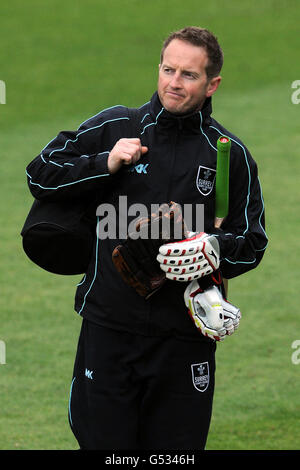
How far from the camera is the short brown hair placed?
3682 millimetres

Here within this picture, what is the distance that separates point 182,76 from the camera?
3.66 metres

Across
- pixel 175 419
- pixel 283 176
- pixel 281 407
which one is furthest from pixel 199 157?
pixel 283 176

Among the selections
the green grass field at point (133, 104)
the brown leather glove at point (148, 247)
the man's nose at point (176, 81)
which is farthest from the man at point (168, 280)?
the green grass field at point (133, 104)

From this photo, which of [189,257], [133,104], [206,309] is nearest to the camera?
[189,257]

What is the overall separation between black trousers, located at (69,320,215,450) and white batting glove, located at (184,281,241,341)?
0.15 metres

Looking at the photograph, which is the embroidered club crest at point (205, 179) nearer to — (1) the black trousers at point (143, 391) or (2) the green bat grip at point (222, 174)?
(2) the green bat grip at point (222, 174)

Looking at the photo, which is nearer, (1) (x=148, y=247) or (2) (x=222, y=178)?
(1) (x=148, y=247)

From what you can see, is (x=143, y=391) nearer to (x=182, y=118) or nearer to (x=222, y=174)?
(x=222, y=174)

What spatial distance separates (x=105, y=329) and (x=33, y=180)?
66 cm

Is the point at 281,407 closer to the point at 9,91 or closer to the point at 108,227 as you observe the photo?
the point at 108,227

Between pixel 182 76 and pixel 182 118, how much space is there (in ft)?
0.54

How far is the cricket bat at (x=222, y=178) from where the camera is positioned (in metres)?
3.66

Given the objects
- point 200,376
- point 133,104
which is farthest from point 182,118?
point 133,104
